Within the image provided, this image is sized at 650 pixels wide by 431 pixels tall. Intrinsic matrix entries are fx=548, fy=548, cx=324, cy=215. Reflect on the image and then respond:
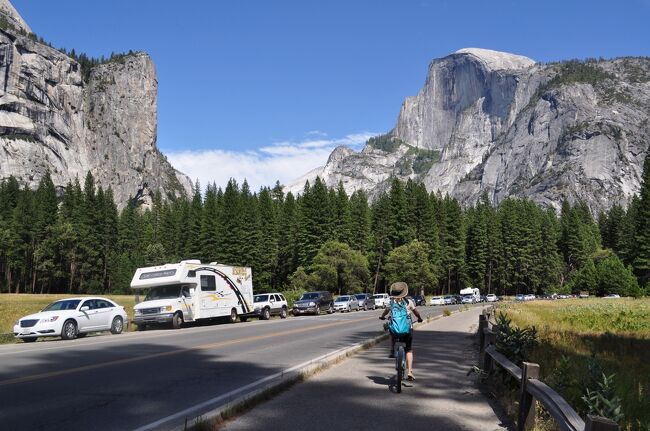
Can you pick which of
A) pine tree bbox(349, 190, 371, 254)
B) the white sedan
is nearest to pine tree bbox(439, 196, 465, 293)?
pine tree bbox(349, 190, 371, 254)

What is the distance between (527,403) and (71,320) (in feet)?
64.4

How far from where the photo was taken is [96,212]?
105 meters

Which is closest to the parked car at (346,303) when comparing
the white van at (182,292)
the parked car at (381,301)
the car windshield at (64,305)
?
the parked car at (381,301)

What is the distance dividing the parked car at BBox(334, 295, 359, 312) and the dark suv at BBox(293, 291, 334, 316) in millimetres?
4727

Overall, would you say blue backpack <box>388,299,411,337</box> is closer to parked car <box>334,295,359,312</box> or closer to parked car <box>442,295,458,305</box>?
parked car <box>334,295,359,312</box>

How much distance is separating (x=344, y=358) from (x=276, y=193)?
12208 centimetres

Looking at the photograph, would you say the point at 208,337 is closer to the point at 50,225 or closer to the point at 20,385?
the point at 20,385

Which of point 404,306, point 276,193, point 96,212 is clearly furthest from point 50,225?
point 404,306

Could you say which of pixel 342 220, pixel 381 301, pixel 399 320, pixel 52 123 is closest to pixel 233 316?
pixel 399 320

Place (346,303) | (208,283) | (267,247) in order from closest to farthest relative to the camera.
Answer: (208,283) < (346,303) < (267,247)

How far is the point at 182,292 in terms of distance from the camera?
27.7 m

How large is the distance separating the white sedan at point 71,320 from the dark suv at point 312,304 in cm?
1973

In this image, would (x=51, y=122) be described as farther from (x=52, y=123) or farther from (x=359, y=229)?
(x=359, y=229)

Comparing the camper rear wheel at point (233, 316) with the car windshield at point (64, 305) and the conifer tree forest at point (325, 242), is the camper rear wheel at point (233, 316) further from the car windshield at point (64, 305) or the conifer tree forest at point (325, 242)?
the conifer tree forest at point (325, 242)
